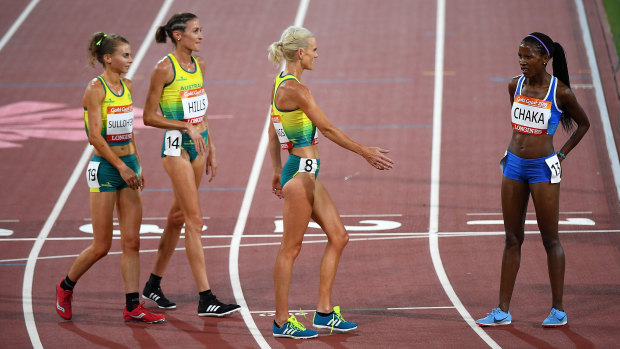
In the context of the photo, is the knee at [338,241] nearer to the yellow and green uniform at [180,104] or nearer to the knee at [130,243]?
the yellow and green uniform at [180,104]

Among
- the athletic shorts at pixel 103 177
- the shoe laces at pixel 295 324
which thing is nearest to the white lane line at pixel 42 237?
the athletic shorts at pixel 103 177

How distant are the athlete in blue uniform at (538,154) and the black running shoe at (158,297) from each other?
8.93ft

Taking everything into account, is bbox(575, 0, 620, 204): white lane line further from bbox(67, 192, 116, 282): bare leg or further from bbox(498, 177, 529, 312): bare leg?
bbox(67, 192, 116, 282): bare leg

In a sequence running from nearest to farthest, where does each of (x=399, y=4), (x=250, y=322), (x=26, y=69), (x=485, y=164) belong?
(x=250, y=322) < (x=485, y=164) < (x=26, y=69) < (x=399, y=4)

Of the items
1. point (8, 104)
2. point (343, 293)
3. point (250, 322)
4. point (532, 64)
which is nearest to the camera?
point (532, 64)

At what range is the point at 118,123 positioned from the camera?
7691 mm

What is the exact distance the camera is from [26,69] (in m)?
16.2

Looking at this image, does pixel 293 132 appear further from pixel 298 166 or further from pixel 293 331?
pixel 293 331

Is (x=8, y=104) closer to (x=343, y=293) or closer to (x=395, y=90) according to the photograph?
(x=395, y=90)

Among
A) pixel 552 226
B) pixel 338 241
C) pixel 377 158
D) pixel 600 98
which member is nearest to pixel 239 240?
pixel 338 241

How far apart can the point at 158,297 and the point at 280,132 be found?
2138 mm

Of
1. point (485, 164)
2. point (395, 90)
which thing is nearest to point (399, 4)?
point (395, 90)

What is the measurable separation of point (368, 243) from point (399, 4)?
30.6 feet

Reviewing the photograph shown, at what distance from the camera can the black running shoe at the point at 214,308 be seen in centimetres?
780
